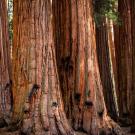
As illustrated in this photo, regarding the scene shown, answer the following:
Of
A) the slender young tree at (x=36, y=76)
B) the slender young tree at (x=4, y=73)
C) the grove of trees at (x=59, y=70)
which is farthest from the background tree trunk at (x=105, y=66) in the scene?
the slender young tree at (x=36, y=76)

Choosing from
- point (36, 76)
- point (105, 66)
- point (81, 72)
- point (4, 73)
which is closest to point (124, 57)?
point (105, 66)

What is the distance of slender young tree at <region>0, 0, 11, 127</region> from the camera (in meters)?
11.6

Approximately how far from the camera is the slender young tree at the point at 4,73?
1163 centimetres

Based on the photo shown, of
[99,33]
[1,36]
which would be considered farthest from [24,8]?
[99,33]

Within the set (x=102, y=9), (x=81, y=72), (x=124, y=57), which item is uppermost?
(x=102, y=9)

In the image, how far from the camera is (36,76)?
30.0 feet

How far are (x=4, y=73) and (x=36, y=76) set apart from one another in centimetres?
319

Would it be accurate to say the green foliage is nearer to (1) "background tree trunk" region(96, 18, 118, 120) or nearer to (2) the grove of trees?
(2) the grove of trees

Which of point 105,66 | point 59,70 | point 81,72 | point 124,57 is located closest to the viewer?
point 81,72

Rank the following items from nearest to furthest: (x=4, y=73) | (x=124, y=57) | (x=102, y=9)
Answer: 1. (x=4, y=73)
2. (x=102, y=9)
3. (x=124, y=57)

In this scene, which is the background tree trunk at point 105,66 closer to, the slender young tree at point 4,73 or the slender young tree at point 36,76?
the slender young tree at point 4,73

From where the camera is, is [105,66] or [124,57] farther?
[105,66]

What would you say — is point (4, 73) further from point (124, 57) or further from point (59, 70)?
point (124, 57)

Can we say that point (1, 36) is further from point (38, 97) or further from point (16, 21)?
point (38, 97)
